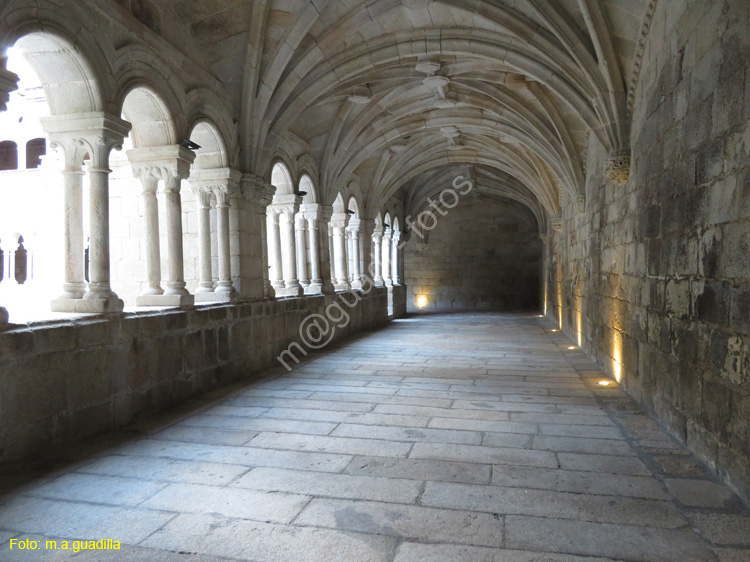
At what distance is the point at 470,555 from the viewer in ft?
5.94

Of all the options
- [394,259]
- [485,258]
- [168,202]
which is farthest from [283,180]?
[485,258]

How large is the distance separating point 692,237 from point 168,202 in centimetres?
381

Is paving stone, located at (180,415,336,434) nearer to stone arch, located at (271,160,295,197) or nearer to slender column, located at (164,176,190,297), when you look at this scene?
slender column, located at (164,176,190,297)

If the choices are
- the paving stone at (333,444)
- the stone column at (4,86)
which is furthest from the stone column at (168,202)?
the paving stone at (333,444)

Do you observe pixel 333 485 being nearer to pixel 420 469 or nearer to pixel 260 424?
pixel 420 469

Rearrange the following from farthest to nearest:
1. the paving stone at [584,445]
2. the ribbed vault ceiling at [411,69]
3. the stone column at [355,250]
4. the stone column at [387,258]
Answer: the stone column at [387,258] → the stone column at [355,250] → the ribbed vault ceiling at [411,69] → the paving stone at [584,445]

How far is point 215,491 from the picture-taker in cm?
237

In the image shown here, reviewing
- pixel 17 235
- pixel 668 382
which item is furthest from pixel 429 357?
pixel 17 235

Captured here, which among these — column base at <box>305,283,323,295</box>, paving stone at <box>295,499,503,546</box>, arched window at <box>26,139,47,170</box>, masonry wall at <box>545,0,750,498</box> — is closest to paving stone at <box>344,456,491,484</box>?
paving stone at <box>295,499,503,546</box>

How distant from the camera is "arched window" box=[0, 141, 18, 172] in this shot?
752 centimetres

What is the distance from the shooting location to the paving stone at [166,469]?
253 centimetres

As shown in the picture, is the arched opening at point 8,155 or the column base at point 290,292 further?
the arched opening at point 8,155

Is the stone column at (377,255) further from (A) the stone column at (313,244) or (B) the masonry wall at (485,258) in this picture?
(B) the masonry wall at (485,258)

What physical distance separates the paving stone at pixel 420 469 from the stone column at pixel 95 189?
6.57ft
